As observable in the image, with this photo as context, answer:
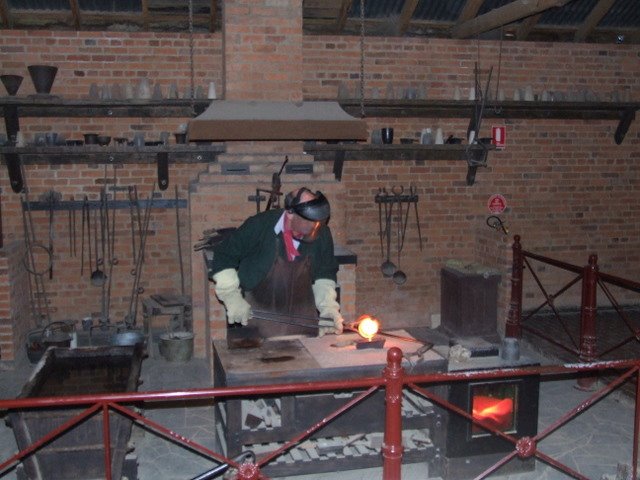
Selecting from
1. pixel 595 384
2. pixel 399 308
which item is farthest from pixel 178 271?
pixel 595 384

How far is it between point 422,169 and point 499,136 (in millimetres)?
1113

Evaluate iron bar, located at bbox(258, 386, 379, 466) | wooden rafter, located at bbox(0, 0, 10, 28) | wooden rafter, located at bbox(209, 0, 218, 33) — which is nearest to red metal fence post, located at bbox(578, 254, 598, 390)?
iron bar, located at bbox(258, 386, 379, 466)

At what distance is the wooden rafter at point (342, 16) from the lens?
26.3 feet

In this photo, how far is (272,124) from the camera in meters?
5.75

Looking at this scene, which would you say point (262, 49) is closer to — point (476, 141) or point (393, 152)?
point (393, 152)

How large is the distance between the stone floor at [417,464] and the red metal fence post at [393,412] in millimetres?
1608

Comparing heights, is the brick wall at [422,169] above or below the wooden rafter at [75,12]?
below

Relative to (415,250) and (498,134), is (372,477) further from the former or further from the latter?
(498,134)

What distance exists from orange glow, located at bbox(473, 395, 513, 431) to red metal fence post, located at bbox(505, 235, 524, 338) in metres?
2.98

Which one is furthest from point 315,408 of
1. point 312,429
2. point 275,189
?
point 275,189

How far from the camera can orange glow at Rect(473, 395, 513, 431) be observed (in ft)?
15.2

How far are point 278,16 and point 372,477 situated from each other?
15.2ft

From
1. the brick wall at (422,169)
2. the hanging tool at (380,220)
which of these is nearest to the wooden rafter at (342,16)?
the brick wall at (422,169)

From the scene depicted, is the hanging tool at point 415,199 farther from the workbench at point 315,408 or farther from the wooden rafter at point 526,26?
the workbench at point 315,408
